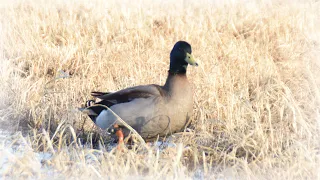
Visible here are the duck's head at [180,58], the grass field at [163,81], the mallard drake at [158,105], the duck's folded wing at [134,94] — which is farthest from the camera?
the duck's head at [180,58]

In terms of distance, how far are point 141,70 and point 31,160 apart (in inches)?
109

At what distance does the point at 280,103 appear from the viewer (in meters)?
4.88

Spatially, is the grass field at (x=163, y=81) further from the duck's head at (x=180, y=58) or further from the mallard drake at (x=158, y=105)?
the duck's head at (x=180, y=58)

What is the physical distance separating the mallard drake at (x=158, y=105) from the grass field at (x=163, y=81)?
15 cm

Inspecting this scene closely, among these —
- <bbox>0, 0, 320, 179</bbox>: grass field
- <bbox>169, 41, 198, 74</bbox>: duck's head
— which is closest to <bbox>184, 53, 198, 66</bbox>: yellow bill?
<bbox>169, 41, 198, 74</bbox>: duck's head

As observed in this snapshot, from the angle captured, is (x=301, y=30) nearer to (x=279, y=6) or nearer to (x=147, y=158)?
(x=279, y=6)

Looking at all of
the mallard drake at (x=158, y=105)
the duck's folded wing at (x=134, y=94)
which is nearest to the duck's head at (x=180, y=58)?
the mallard drake at (x=158, y=105)

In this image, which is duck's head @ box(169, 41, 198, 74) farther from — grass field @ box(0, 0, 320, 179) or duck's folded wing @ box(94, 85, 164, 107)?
grass field @ box(0, 0, 320, 179)

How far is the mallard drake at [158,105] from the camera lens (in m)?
4.30

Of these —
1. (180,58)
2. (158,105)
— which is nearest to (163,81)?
(180,58)

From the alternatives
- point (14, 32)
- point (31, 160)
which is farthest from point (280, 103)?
point (14, 32)

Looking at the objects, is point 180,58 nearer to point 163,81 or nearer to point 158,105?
point 158,105

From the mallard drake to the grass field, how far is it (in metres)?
0.15

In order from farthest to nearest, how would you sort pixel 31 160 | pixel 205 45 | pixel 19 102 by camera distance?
pixel 205 45 → pixel 19 102 → pixel 31 160
